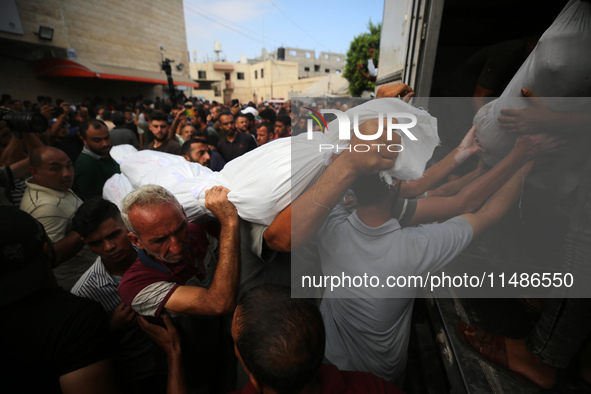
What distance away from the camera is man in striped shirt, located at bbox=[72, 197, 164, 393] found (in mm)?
1454

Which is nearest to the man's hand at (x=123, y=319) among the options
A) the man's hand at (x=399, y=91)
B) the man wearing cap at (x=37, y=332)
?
the man wearing cap at (x=37, y=332)

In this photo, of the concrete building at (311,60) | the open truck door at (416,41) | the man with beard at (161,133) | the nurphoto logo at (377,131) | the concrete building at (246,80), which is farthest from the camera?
the concrete building at (311,60)

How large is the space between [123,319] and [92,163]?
2.37m

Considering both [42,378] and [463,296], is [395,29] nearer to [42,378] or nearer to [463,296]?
[463,296]

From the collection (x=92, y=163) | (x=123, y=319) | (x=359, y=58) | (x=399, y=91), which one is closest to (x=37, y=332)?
(x=123, y=319)

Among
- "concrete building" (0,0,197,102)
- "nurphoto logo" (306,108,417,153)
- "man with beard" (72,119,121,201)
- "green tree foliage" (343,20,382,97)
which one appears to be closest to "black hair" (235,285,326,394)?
"nurphoto logo" (306,108,417,153)

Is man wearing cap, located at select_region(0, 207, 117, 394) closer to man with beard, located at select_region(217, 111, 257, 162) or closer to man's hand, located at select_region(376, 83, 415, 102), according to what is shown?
man's hand, located at select_region(376, 83, 415, 102)

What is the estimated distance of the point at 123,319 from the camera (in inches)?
54.6

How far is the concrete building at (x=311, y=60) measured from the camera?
45.9 metres

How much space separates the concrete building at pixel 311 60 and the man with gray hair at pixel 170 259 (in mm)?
47685

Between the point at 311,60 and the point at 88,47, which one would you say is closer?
the point at 88,47

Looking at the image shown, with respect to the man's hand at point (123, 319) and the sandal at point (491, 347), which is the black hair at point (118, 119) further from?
the sandal at point (491, 347)

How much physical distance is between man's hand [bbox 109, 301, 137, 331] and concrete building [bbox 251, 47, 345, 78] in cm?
4786

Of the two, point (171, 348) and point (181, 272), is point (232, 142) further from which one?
point (171, 348)
